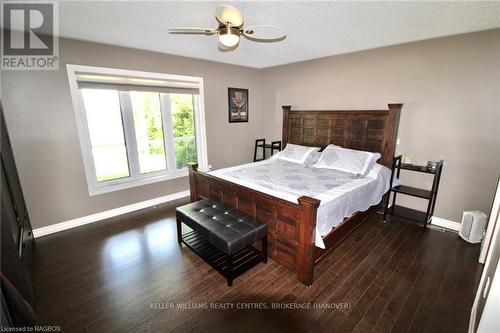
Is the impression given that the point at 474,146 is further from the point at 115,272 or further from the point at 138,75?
the point at 138,75

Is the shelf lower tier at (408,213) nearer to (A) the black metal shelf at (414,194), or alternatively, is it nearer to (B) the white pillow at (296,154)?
(A) the black metal shelf at (414,194)

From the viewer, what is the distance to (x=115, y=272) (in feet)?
7.24

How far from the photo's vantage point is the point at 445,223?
296 cm

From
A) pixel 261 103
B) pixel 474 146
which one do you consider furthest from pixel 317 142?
pixel 474 146

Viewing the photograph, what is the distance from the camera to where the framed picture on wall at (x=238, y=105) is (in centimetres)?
440

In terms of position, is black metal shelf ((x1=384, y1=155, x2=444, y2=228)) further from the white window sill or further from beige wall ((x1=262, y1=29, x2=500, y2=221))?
the white window sill

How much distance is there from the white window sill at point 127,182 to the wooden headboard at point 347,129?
222 cm

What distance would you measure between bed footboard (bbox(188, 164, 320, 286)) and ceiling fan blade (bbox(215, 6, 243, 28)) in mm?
1484

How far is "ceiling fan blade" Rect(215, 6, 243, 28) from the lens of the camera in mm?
1557

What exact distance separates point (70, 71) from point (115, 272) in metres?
2.42

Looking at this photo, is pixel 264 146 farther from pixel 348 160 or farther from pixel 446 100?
pixel 446 100

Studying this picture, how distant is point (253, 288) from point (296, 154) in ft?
7.73

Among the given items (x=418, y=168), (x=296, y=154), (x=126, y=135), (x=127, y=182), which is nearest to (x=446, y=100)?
(x=418, y=168)

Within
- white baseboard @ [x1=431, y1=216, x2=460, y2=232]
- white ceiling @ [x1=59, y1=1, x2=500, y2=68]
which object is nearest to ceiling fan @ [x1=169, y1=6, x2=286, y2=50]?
white ceiling @ [x1=59, y1=1, x2=500, y2=68]
